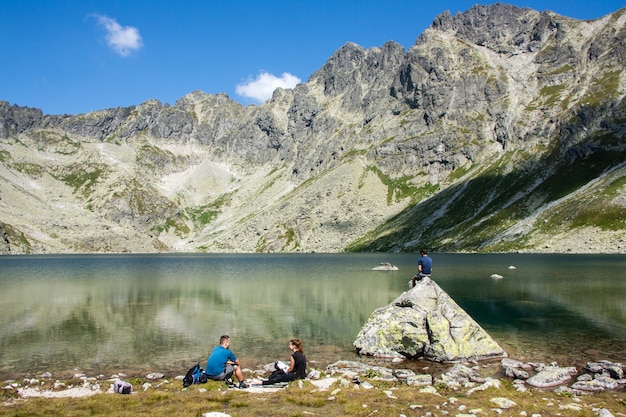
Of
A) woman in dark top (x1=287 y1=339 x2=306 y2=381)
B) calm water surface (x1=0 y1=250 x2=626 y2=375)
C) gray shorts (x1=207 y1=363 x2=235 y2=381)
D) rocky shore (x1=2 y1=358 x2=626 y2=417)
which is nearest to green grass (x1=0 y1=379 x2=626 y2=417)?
rocky shore (x1=2 y1=358 x2=626 y2=417)

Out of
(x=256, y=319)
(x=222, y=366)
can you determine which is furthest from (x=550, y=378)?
(x=256, y=319)

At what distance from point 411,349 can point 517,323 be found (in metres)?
15.1

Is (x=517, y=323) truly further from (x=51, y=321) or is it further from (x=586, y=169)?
(x=586, y=169)

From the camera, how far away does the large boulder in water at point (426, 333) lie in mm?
30016

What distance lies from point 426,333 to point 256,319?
64.6 feet

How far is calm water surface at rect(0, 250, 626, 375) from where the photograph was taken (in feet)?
102

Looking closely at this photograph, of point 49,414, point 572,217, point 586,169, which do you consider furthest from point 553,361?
point 586,169

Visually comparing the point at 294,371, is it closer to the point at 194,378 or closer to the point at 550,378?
the point at 194,378

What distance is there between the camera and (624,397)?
20.7 m

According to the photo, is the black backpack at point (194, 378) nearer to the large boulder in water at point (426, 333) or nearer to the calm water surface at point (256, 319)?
the calm water surface at point (256, 319)

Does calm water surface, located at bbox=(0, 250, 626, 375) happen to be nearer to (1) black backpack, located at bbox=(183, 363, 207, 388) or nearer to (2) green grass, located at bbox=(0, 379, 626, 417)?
(1) black backpack, located at bbox=(183, 363, 207, 388)

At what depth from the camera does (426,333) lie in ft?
103

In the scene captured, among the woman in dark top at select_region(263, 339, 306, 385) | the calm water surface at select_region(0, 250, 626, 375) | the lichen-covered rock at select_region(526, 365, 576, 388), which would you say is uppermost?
the woman in dark top at select_region(263, 339, 306, 385)

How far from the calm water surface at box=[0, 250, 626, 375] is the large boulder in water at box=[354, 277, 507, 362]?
2037 mm
